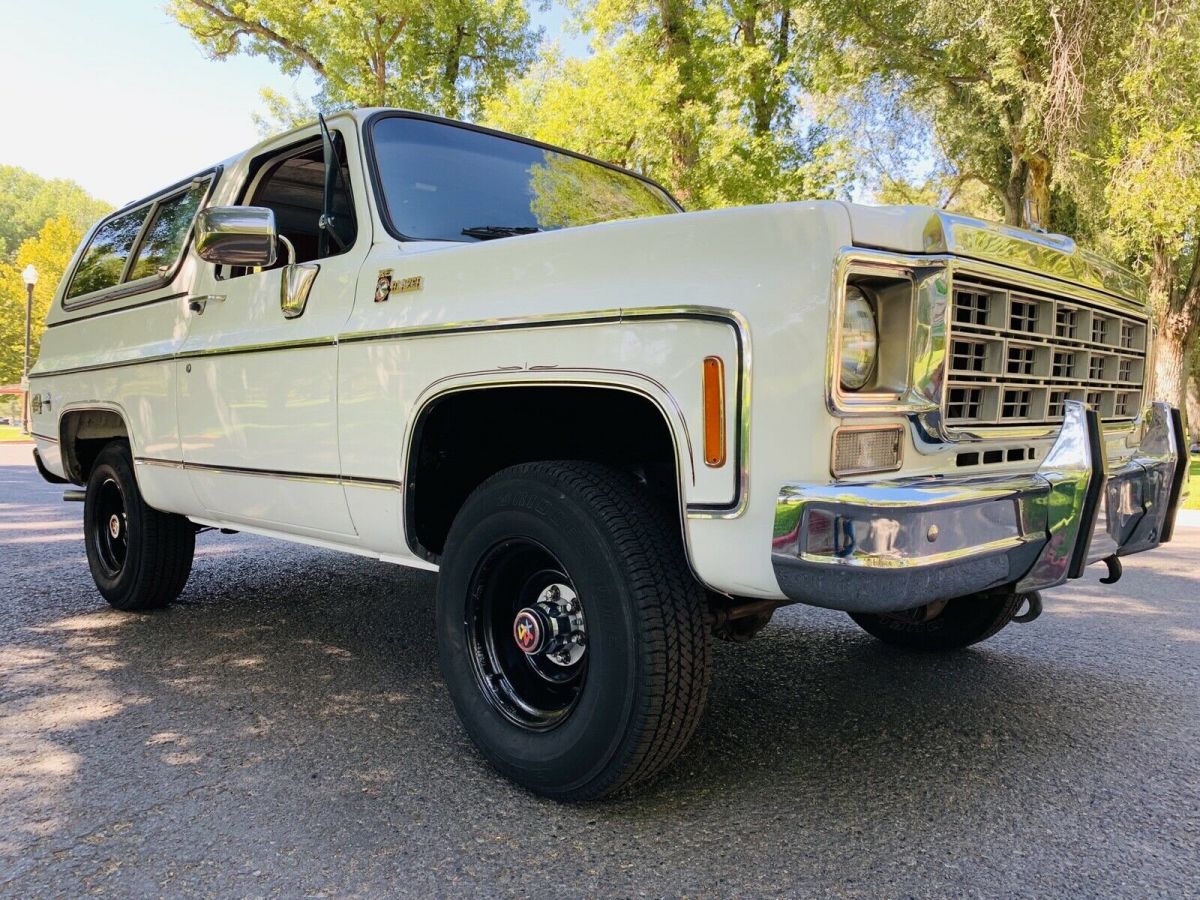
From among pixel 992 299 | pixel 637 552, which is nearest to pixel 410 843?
pixel 637 552

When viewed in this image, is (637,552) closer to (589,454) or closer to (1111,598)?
(589,454)

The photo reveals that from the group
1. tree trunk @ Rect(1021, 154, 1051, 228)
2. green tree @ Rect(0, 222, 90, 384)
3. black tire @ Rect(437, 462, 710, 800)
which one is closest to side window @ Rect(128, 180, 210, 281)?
black tire @ Rect(437, 462, 710, 800)

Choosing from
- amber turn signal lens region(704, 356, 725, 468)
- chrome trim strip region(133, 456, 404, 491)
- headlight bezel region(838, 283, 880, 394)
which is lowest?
chrome trim strip region(133, 456, 404, 491)

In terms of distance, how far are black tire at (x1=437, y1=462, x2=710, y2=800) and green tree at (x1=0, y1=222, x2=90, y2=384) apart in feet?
115

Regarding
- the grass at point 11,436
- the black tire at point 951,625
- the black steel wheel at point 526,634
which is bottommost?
the grass at point 11,436

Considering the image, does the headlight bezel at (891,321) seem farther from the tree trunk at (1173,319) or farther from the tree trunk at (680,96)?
the tree trunk at (1173,319)

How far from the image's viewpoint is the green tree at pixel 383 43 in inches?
728

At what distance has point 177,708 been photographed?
3248mm

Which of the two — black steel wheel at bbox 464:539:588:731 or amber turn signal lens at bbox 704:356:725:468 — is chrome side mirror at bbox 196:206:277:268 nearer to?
black steel wheel at bbox 464:539:588:731

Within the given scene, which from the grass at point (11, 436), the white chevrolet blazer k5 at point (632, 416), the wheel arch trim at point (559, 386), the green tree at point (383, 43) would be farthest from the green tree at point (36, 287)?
the wheel arch trim at point (559, 386)

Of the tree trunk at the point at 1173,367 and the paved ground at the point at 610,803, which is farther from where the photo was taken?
the tree trunk at the point at 1173,367

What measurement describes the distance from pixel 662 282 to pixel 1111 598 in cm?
426

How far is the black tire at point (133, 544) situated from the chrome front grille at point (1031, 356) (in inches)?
148

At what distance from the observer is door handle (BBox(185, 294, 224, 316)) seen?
12.4ft
